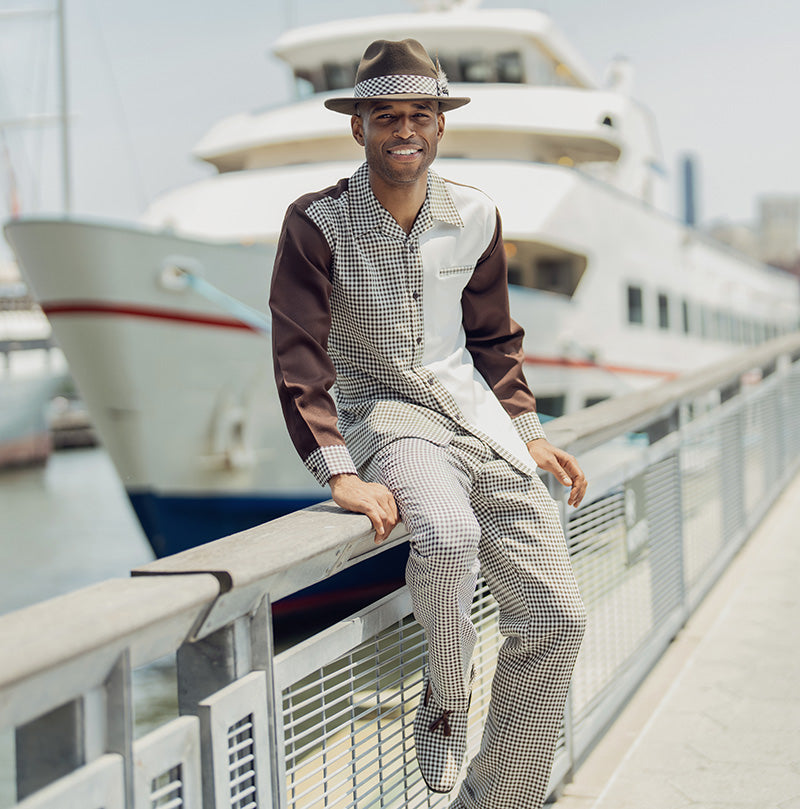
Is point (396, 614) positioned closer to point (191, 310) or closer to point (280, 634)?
point (191, 310)

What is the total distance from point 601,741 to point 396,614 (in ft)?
4.78

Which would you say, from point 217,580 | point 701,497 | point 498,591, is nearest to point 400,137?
point 498,591

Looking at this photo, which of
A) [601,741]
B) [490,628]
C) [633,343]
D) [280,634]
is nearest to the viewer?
[490,628]

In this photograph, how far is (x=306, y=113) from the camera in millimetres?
11836

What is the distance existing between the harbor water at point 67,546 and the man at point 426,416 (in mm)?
5019

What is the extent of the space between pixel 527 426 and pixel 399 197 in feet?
2.02

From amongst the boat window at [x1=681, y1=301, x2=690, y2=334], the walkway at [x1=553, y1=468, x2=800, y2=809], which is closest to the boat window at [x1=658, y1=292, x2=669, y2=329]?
the boat window at [x1=681, y1=301, x2=690, y2=334]

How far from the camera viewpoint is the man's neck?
221cm

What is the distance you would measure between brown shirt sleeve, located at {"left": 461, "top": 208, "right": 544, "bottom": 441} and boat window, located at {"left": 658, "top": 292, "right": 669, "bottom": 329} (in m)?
11.4

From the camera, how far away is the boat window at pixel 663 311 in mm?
13531

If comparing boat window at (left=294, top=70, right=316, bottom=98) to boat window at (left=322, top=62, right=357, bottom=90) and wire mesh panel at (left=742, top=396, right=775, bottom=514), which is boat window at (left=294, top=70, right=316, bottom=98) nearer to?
boat window at (left=322, top=62, right=357, bottom=90)

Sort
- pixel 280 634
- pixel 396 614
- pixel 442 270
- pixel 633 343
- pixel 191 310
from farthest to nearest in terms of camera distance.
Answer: pixel 633 343
pixel 280 634
pixel 191 310
pixel 442 270
pixel 396 614

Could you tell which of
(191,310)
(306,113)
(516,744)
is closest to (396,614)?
(516,744)

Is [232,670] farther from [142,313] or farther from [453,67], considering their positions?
[453,67]
